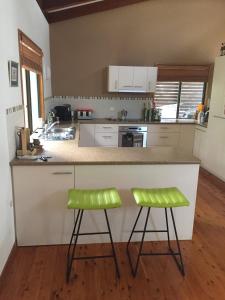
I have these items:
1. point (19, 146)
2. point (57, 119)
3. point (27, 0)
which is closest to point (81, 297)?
point (19, 146)

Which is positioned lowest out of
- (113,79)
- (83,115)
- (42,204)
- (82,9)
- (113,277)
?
(113,277)

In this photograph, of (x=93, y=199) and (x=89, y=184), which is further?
(x=89, y=184)

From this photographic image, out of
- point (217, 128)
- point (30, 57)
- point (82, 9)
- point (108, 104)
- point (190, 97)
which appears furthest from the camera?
point (190, 97)

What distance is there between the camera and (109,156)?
2.47 m

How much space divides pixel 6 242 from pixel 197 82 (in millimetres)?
4925

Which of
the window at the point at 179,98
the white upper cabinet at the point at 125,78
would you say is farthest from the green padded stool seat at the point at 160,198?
the window at the point at 179,98

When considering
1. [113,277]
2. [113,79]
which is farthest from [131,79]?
[113,277]

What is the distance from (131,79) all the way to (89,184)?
3293mm

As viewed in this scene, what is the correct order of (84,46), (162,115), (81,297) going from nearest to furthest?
(81,297), (84,46), (162,115)

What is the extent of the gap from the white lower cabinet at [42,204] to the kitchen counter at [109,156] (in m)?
0.08

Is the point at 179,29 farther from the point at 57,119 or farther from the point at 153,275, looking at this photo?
the point at 153,275

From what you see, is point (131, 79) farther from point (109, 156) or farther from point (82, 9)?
point (109, 156)

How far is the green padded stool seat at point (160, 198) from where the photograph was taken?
79.5 inches

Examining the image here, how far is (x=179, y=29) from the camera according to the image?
5305 millimetres
